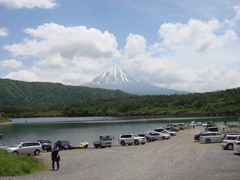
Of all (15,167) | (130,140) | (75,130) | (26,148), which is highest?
(15,167)

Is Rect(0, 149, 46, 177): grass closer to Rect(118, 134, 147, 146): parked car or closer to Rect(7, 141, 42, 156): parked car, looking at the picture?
Rect(7, 141, 42, 156): parked car

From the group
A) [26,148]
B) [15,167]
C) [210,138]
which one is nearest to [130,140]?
[210,138]

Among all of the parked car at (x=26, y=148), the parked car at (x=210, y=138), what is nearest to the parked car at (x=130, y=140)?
the parked car at (x=210, y=138)

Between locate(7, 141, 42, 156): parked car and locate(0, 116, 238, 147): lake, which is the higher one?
locate(7, 141, 42, 156): parked car

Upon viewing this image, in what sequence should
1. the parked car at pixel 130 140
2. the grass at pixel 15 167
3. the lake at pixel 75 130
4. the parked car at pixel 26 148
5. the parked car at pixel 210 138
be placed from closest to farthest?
the grass at pixel 15 167, the parked car at pixel 26 148, the parked car at pixel 210 138, the parked car at pixel 130 140, the lake at pixel 75 130

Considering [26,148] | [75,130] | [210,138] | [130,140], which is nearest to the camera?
[26,148]

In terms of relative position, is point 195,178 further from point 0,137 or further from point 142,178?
point 0,137

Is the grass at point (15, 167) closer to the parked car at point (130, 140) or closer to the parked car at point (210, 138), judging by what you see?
the parked car at point (130, 140)

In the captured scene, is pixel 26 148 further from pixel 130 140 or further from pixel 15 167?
pixel 130 140

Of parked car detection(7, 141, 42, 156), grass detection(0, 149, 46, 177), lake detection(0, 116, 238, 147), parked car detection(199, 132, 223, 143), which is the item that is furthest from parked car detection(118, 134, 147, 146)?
grass detection(0, 149, 46, 177)

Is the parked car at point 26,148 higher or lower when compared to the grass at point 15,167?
lower

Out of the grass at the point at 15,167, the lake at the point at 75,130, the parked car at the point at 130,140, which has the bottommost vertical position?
the lake at the point at 75,130

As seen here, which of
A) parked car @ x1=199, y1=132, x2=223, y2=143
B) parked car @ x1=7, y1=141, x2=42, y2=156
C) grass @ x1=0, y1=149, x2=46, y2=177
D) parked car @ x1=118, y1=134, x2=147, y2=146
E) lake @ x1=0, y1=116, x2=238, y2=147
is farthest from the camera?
lake @ x1=0, y1=116, x2=238, y2=147

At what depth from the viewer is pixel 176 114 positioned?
185m
